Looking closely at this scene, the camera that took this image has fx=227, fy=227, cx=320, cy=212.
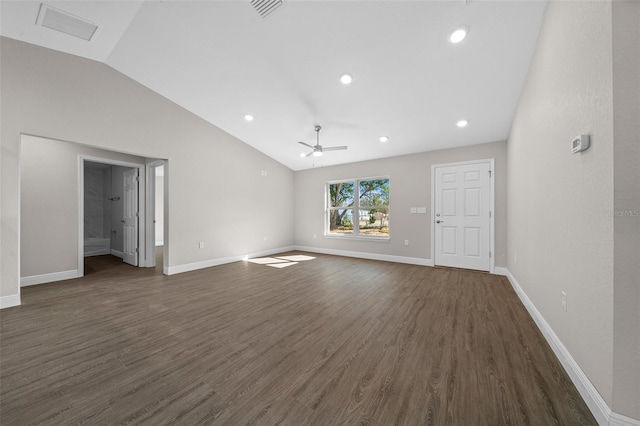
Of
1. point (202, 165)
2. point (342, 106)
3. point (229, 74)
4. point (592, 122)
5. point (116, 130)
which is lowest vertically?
point (592, 122)

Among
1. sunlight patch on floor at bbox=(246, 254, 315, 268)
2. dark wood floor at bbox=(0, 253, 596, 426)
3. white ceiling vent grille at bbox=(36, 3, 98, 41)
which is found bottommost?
sunlight patch on floor at bbox=(246, 254, 315, 268)

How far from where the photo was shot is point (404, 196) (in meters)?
5.18

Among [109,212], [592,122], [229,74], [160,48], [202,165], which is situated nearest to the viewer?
[592,122]

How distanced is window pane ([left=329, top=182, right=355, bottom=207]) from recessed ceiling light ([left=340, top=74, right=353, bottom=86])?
3212 mm

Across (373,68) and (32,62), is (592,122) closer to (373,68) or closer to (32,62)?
(373,68)

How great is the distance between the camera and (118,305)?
9.07 feet

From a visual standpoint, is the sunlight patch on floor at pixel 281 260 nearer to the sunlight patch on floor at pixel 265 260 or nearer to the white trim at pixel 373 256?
the sunlight patch on floor at pixel 265 260

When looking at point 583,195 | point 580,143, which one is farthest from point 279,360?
point 580,143

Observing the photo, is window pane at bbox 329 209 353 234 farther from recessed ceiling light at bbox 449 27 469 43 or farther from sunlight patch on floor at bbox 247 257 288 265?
recessed ceiling light at bbox 449 27 469 43

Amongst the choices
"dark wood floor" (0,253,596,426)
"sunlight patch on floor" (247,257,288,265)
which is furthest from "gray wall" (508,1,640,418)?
"sunlight patch on floor" (247,257,288,265)

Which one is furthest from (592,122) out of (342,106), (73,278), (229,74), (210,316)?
(73,278)

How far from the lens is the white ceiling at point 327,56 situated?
7.43ft

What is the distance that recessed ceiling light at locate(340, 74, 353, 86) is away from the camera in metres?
3.02

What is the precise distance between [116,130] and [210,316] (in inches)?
128
